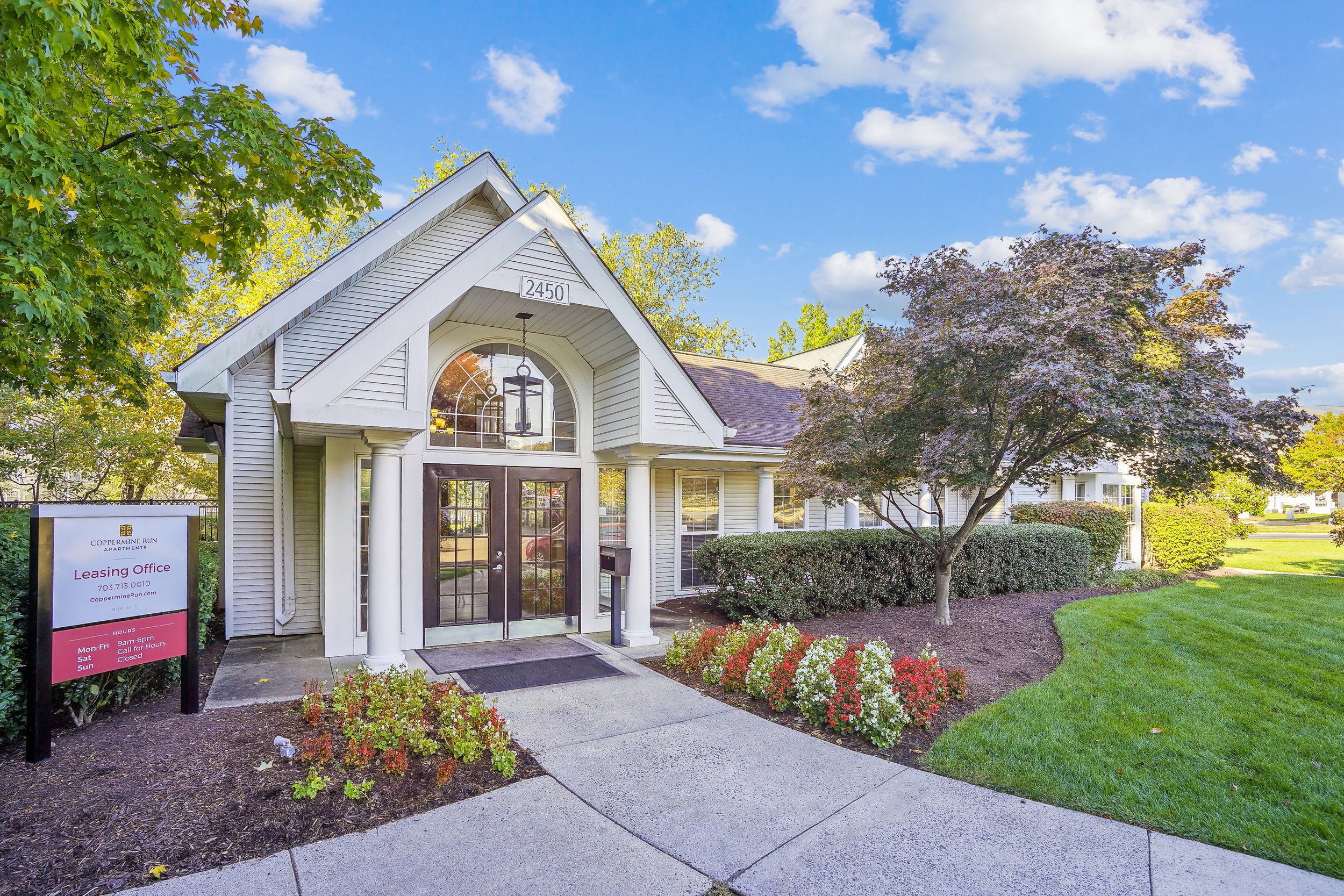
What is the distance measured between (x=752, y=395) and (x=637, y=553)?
261 inches

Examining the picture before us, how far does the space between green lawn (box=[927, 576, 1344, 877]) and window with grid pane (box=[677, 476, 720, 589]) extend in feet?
19.2

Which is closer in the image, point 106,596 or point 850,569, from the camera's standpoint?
point 106,596

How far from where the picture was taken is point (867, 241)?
16.0m

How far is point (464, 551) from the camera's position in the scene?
25.3ft

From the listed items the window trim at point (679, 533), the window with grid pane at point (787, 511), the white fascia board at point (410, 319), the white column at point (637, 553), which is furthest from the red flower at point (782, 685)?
the window with grid pane at point (787, 511)

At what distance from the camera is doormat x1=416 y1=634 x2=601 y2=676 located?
6969 millimetres

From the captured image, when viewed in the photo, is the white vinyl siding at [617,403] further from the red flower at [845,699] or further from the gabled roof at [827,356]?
the gabled roof at [827,356]

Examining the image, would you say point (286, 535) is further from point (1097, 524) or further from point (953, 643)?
point (1097, 524)

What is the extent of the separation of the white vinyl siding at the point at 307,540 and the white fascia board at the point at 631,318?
4592 millimetres

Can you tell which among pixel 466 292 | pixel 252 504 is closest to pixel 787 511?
pixel 466 292

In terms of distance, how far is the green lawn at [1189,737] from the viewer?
3.75 metres

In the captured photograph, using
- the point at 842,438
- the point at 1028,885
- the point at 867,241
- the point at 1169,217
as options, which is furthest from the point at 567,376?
the point at 1169,217

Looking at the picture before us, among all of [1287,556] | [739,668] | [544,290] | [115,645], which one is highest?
[544,290]

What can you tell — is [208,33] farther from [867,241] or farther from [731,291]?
[731,291]
